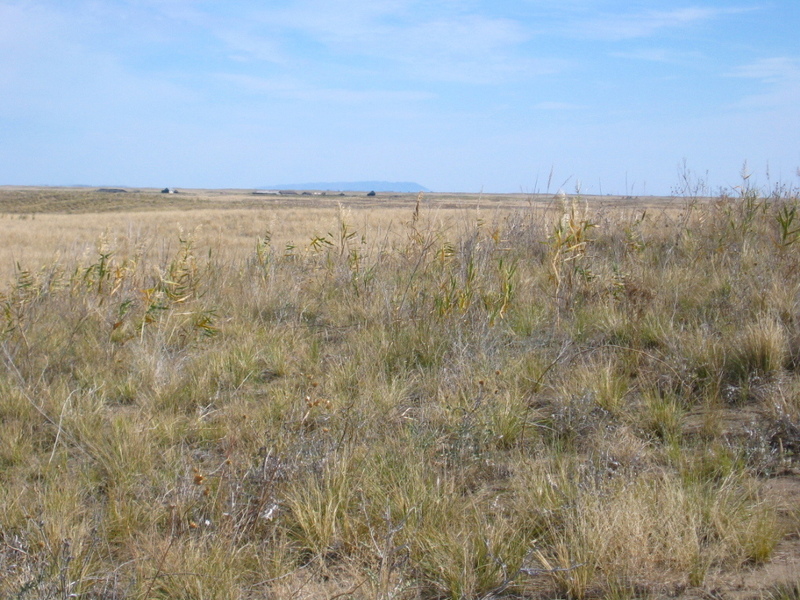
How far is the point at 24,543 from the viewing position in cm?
227

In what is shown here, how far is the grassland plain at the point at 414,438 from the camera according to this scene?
211 centimetres

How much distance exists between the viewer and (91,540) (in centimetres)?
232

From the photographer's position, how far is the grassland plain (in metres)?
2.11

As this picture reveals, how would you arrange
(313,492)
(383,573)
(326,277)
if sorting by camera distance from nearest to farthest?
1. (383,573)
2. (313,492)
3. (326,277)

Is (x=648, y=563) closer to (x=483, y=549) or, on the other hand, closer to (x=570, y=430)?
(x=483, y=549)

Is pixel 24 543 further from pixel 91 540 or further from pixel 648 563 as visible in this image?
pixel 648 563

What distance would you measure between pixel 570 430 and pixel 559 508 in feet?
2.59

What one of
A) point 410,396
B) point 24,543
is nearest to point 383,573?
point 24,543

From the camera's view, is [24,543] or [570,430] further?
[570,430]

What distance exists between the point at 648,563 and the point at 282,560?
1.15m

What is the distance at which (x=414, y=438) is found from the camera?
289 cm

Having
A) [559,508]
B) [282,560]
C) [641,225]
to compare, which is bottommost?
[282,560]

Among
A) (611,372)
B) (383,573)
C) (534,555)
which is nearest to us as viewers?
(383,573)

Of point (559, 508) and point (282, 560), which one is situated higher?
point (559, 508)
